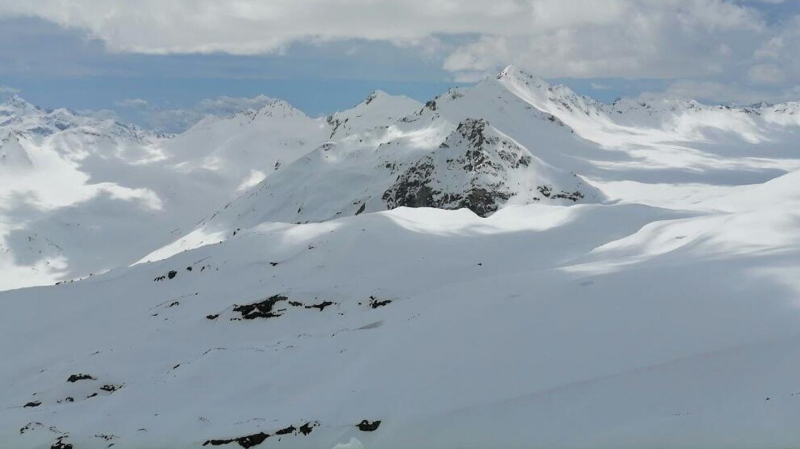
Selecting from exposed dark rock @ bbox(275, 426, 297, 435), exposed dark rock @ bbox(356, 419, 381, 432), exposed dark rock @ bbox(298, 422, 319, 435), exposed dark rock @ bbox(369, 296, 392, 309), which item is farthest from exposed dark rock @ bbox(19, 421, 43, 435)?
exposed dark rock @ bbox(369, 296, 392, 309)

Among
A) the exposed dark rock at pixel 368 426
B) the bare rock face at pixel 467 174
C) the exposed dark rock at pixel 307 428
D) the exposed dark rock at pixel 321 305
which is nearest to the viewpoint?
the exposed dark rock at pixel 368 426

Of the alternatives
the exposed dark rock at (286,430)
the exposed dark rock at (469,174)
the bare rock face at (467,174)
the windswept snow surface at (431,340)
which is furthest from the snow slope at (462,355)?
the bare rock face at (467,174)

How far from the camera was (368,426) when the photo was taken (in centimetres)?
1363

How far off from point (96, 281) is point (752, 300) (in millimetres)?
45441

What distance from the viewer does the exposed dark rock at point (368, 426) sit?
13.5 m

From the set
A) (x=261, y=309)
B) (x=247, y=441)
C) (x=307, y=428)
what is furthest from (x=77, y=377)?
(x=307, y=428)

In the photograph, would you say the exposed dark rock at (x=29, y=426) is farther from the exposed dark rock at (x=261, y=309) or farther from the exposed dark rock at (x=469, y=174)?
the exposed dark rock at (x=469, y=174)

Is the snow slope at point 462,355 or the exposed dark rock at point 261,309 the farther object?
the exposed dark rock at point 261,309

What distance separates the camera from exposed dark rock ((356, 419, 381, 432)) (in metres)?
13.5

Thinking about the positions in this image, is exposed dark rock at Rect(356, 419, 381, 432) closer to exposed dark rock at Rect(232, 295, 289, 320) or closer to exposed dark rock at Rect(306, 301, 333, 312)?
Answer: exposed dark rock at Rect(306, 301, 333, 312)

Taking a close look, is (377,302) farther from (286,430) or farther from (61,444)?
(61,444)

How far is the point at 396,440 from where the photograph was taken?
12961 millimetres

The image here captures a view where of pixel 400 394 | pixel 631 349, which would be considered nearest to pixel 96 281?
pixel 400 394

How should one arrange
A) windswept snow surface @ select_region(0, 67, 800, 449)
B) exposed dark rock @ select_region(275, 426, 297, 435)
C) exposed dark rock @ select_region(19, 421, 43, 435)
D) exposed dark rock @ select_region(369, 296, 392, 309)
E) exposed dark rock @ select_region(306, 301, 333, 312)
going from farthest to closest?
exposed dark rock @ select_region(306, 301, 333, 312) → exposed dark rock @ select_region(369, 296, 392, 309) → exposed dark rock @ select_region(19, 421, 43, 435) → exposed dark rock @ select_region(275, 426, 297, 435) → windswept snow surface @ select_region(0, 67, 800, 449)
